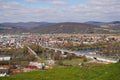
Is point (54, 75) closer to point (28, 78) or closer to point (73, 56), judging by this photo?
point (28, 78)

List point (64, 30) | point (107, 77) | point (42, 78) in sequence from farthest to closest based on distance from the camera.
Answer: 1. point (64, 30)
2. point (42, 78)
3. point (107, 77)

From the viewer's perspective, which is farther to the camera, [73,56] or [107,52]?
[107,52]

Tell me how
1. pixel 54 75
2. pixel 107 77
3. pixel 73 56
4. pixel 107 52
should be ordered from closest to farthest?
pixel 107 77 < pixel 54 75 < pixel 73 56 < pixel 107 52

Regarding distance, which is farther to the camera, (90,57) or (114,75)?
(90,57)

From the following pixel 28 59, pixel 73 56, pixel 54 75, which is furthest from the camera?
pixel 73 56

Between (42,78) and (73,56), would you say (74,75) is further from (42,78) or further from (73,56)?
(73,56)

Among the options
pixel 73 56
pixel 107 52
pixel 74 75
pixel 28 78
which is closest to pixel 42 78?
pixel 28 78

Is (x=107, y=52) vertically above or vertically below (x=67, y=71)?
below

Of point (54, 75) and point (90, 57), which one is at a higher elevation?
point (54, 75)

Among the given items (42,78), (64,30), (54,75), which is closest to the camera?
(42,78)

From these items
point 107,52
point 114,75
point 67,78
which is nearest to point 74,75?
point 67,78
